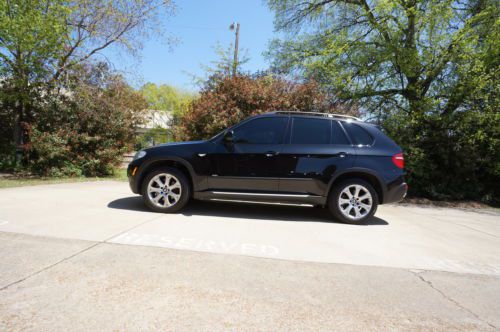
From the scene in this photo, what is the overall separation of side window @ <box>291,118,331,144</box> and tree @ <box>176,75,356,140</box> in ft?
12.7

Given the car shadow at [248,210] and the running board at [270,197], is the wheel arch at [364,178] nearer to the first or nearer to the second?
the running board at [270,197]

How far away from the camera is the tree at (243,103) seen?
30.0ft

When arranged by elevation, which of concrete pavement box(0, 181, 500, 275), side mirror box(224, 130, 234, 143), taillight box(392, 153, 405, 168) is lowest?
concrete pavement box(0, 181, 500, 275)

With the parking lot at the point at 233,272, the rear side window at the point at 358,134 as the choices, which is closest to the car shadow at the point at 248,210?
the parking lot at the point at 233,272

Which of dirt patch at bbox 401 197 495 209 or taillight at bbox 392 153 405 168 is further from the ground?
taillight at bbox 392 153 405 168

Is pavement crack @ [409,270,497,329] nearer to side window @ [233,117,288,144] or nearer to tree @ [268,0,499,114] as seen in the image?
side window @ [233,117,288,144]

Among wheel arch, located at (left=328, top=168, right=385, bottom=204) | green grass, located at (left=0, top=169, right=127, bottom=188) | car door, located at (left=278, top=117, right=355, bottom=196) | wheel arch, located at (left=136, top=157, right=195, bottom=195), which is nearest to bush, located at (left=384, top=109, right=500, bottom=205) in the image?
wheel arch, located at (left=328, top=168, right=385, bottom=204)

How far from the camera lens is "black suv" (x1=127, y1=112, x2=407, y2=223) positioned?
5.12m

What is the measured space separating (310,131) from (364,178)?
50.6 inches

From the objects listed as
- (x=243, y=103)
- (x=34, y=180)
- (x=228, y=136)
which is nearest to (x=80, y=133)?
(x=34, y=180)

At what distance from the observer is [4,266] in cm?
276

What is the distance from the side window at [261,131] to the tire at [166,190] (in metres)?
1.23

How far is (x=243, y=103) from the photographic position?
9398mm

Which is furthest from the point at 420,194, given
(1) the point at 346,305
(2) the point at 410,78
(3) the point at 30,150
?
(3) the point at 30,150
